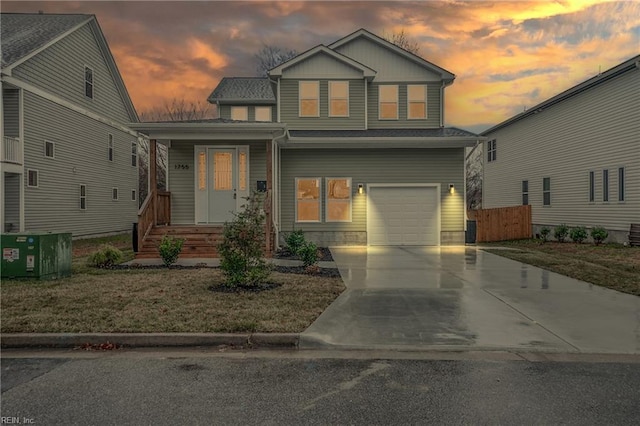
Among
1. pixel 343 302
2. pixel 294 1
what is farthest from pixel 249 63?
pixel 343 302

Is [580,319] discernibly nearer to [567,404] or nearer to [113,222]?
[567,404]

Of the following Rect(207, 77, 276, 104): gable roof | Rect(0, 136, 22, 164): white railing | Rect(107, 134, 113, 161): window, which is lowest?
Rect(0, 136, 22, 164): white railing

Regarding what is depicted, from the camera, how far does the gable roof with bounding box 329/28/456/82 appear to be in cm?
1755

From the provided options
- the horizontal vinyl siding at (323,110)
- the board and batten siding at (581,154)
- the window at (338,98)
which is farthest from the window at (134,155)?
the board and batten siding at (581,154)

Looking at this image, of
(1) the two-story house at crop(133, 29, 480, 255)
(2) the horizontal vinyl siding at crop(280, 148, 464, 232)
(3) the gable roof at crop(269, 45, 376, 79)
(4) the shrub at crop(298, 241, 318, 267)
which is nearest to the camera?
(4) the shrub at crop(298, 241, 318, 267)

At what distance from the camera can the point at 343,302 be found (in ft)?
23.2

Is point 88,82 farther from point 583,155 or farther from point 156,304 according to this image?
point 583,155

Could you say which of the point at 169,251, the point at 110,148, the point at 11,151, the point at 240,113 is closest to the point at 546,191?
the point at 240,113

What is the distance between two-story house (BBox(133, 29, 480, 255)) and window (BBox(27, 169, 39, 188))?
5.75 m

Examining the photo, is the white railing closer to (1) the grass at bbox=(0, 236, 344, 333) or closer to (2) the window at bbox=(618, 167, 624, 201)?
(1) the grass at bbox=(0, 236, 344, 333)

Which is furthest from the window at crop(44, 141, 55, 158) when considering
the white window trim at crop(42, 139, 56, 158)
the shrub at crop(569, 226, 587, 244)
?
the shrub at crop(569, 226, 587, 244)

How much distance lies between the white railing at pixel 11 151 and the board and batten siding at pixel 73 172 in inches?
20.7

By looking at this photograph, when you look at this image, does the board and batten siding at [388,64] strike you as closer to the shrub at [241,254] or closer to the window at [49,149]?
the shrub at [241,254]

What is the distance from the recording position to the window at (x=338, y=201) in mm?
16891
